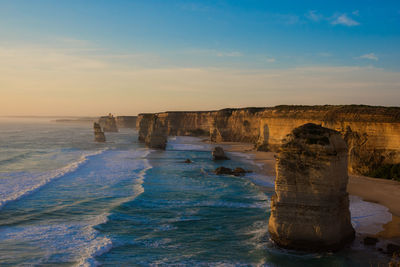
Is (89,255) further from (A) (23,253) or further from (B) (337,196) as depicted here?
(B) (337,196)

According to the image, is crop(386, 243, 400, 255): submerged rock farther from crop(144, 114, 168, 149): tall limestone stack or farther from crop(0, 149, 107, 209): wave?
crop(144, 114, 168, 149): tall limestone stack

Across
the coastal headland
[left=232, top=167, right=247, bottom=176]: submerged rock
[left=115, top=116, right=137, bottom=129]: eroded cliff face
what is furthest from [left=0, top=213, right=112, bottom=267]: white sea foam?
[left=115, top=116, right=137, bottom=129]: eroded cliff face

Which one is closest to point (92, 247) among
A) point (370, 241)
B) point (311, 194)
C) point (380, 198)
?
point (311, 194)

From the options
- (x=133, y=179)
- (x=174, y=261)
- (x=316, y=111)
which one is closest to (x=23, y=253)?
(x=174, y=261)

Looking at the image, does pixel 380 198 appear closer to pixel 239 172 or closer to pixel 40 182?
pixel 239 172

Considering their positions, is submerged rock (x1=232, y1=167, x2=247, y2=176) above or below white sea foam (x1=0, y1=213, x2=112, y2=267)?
above

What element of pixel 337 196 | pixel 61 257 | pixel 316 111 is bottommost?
pixel 61 257

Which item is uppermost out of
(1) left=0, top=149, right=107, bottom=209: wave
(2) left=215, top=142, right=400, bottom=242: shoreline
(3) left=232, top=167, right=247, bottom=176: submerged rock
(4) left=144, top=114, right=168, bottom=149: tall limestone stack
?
(4) left=144, top=114, right=168, bottom=149: tall limestone stack
